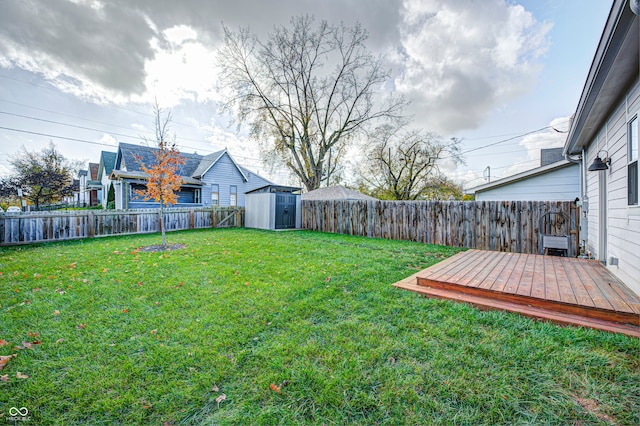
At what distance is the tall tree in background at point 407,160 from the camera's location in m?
18.4

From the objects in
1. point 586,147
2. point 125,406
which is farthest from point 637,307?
point 586,147

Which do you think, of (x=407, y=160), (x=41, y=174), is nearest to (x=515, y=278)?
(x=407, y=160)

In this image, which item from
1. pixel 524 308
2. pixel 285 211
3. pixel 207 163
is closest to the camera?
pixel 524 308

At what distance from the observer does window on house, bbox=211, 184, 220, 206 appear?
19241mm

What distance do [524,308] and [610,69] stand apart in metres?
2.89

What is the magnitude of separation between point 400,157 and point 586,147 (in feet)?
45.0

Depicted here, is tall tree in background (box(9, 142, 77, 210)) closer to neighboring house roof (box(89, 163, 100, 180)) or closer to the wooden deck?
neighboring house roof (box(89, 163, 100, 180))

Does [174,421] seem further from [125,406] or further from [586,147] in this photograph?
[586,147]

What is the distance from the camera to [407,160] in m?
19.3

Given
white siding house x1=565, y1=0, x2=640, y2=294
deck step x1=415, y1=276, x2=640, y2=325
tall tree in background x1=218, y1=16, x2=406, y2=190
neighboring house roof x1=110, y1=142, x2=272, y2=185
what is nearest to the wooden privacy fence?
white siding house x1=565, y1=0, x2=640, y2=294

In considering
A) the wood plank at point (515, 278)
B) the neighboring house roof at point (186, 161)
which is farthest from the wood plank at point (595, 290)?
the neighboring house roof at point (186, 161)

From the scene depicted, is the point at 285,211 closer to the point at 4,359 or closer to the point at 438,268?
the point at 438,268

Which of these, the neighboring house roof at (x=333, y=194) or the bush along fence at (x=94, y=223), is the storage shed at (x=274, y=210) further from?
the neighboring house roof at (x=333, y=194)

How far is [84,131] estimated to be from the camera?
51.0 ft
